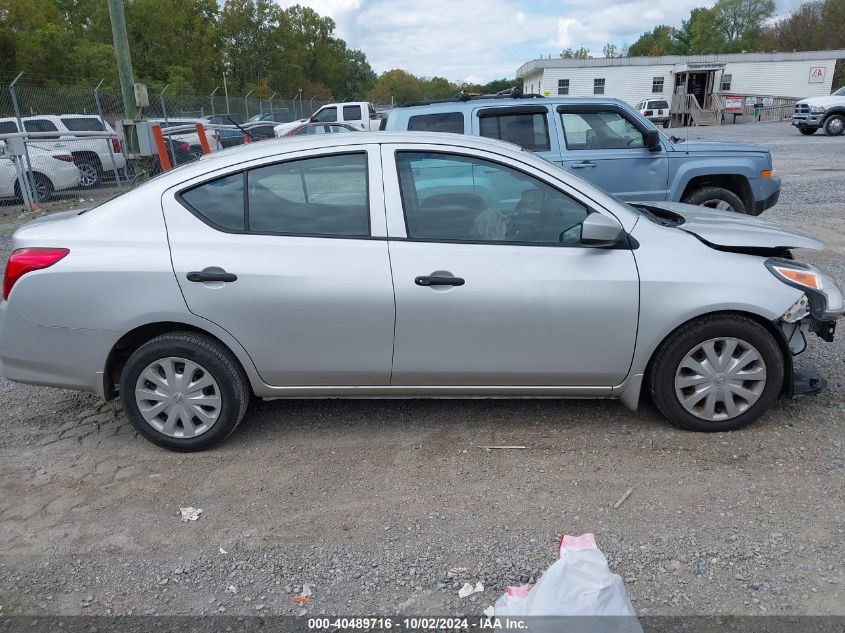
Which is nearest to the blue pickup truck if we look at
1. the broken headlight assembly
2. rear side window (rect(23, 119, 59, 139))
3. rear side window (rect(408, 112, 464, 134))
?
rear side window (rect(408, 112, 464, 134))

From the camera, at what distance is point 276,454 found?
378cm

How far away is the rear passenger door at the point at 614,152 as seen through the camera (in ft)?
24.0

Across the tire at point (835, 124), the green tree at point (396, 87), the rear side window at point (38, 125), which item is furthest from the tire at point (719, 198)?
the green tree at point (396, 87)

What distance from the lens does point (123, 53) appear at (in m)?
9.74

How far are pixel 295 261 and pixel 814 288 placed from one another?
111 inches

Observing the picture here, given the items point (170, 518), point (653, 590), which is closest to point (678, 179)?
point (653, 590)

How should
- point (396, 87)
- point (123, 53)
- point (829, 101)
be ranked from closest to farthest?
point (123, 53) → point (829, 101) → point (396, 87)

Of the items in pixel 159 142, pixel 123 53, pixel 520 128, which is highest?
pixel 123 53

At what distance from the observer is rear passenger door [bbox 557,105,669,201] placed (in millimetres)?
7305

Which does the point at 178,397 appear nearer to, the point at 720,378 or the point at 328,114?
the point at 720,378

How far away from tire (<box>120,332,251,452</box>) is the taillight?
658 mm

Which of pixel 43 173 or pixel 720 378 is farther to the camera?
pixel 43 173

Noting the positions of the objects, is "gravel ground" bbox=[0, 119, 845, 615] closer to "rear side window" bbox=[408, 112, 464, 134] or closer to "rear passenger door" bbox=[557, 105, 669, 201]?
"rear passenger door" bbox=[557, 105, 669, 201]

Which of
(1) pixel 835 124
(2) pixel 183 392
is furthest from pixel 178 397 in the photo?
(1) pixel 835 124
